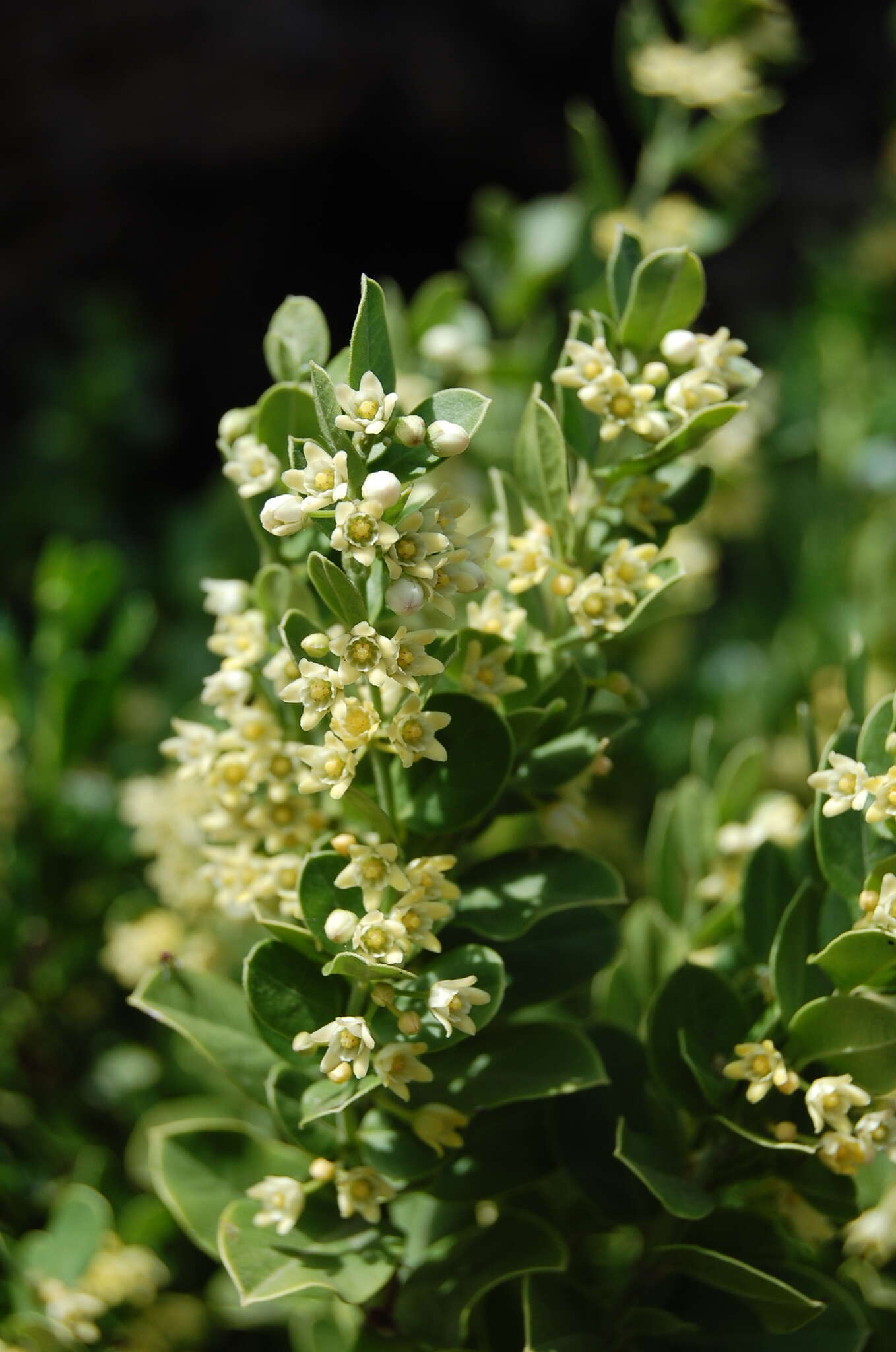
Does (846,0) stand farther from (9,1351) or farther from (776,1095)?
(9,1351)

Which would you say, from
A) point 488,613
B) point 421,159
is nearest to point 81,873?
point 488,613

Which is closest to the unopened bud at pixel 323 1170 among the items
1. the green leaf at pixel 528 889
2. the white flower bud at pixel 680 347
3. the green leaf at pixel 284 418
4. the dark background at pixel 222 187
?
the green leaf at pixel 528 889

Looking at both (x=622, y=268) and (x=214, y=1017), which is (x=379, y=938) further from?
(x=622, y=268)

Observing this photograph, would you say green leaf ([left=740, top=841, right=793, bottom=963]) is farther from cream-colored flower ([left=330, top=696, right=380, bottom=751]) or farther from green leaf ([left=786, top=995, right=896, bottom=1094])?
cream-colored flower ([left=330, top=696, right=380, bottom=751])

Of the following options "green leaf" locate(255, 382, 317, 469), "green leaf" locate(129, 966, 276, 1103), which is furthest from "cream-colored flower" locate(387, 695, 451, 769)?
"green leaf" locate(129, 966, 276, 1103)

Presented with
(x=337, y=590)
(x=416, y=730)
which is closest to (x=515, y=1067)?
(x=416, y=730)

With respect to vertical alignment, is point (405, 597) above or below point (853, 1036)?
above
